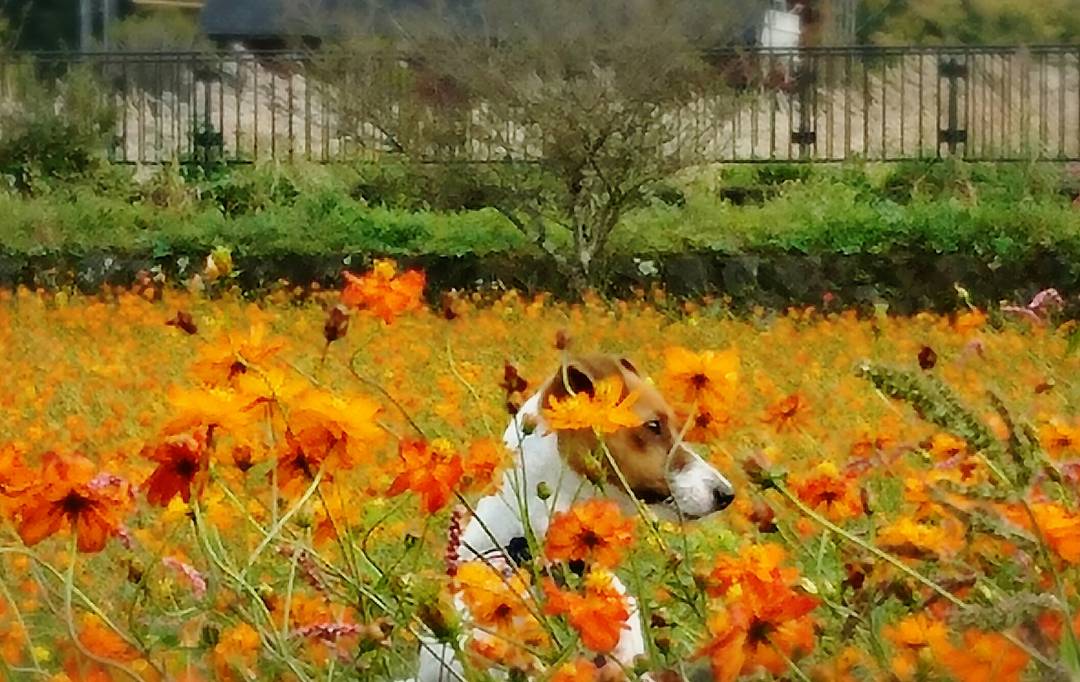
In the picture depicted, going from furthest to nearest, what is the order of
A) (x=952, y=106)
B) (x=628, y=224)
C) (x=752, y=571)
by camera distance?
(x=952, y=106)
(x=628, y=224)
(x=752, y=571)

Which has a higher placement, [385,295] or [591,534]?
[385,295]

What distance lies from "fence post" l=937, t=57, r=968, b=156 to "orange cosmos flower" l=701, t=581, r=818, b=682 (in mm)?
15067

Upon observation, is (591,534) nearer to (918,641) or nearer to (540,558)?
(540,558)

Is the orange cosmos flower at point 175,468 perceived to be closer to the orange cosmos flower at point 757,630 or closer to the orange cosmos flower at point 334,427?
the orange cosmos flower at point 334,427

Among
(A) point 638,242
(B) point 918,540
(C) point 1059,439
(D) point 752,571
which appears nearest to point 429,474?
(D) point 752,571

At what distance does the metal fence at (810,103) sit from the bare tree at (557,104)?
213 cm

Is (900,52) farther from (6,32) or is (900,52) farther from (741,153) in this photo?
(6,32)

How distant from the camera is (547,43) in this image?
40.5 feet

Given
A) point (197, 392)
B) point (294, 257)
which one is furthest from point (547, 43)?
point (197, 392)

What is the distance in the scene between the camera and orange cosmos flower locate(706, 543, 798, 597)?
1692mm

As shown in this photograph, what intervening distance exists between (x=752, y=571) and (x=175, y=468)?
0.61m

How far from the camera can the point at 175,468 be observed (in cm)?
199

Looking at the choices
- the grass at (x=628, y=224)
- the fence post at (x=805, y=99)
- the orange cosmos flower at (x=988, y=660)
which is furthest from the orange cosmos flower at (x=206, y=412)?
the fence post at (x=805, y=99)

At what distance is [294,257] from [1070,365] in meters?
5.61
